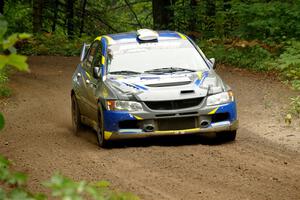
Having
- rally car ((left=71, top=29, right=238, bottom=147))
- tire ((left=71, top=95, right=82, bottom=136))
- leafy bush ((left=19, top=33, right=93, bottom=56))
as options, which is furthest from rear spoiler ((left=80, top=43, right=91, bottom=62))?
leafy bush ((left=19, top=33, right=93, bottom=56))

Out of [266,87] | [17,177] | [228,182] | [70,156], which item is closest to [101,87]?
[70,156]

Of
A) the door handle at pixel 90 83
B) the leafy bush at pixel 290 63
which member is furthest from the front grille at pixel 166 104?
the leafy bush at pixel 290 63

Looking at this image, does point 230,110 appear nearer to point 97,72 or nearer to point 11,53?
point 97,72

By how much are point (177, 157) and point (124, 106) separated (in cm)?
156

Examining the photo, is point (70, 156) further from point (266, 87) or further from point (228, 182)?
point (266, 87)

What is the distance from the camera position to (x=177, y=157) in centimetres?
972

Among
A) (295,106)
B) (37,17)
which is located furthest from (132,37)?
(37,17)

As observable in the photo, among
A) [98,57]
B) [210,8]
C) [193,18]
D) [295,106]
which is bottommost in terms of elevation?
[193,18]

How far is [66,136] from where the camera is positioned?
12805 millimetres

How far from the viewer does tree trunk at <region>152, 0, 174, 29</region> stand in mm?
29594

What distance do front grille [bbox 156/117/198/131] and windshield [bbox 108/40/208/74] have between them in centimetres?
103

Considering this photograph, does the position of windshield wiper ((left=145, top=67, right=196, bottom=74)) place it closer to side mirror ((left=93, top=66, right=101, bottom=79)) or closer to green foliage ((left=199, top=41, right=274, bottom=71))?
side mirror ((left=93, top=66, right=101, bottom=79))

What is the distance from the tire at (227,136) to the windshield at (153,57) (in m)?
1.11

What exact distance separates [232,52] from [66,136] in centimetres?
1076
